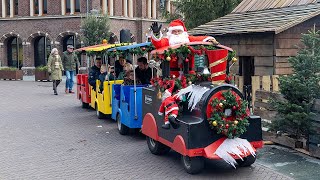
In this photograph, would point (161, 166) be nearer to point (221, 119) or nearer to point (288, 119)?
point (221, 119)

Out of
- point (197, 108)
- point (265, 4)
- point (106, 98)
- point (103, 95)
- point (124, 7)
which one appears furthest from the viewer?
point (124, 7)

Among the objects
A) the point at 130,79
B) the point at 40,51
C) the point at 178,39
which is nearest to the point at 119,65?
the point at 130,79

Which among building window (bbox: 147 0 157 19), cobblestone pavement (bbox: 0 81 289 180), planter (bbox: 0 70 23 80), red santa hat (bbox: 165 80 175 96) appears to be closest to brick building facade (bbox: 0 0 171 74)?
building window (bbox: 147 0 157 19)

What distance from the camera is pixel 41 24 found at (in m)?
37.8

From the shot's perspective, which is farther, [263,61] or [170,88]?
[263,61]

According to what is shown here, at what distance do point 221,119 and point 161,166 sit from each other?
5.39 ft

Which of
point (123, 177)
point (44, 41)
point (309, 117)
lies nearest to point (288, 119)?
point (309, 117)

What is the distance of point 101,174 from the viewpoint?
7953 mm

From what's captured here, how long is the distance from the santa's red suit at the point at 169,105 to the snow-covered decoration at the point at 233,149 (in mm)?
943

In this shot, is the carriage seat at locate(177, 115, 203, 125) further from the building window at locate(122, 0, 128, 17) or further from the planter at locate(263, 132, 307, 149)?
the building window at locate(122, 0, 128, 17)

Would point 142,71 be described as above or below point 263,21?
below

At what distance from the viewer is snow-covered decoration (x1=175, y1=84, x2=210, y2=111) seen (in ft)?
25.4

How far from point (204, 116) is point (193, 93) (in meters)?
0.55

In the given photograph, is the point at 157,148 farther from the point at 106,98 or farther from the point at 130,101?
the point at 106,98
